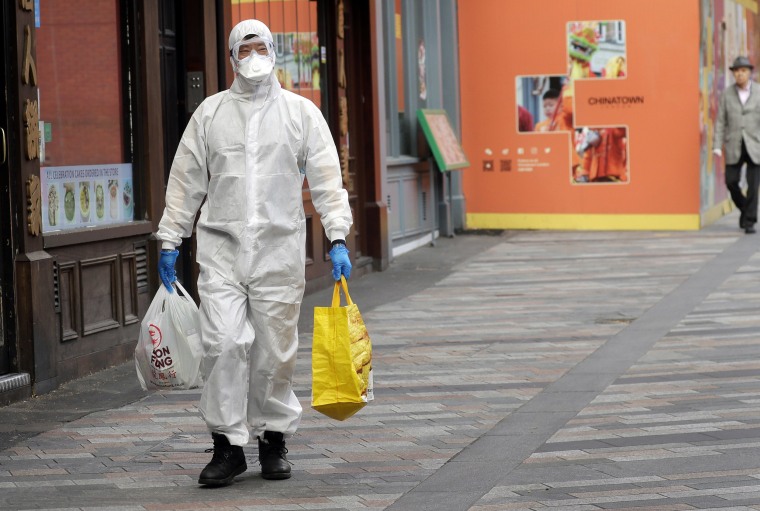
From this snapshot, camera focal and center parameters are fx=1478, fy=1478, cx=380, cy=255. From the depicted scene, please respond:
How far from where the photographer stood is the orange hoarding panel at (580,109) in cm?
1709

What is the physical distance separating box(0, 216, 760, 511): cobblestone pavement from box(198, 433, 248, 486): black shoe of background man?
5 centimetres

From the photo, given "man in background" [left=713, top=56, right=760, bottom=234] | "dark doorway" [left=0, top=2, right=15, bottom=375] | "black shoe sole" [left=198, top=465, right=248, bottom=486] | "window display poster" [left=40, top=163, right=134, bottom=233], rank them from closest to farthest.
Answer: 1. "black shoe sole" [left=198, top=465, right=248, bottom=486]
2. "dark doorway" [left=0, top=2, right=15, bottom=375]
3. "window display poster" [left=40, top=163, right=134, bottom=233]
4. "man in background" [left=713, top=56, right=760, bottom=234]

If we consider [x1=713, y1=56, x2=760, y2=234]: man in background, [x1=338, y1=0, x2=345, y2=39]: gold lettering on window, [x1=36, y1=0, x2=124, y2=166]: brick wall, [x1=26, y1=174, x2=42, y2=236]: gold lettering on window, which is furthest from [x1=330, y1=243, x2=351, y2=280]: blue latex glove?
[x1=713, y1=56, x2=760, y2=234]: man in background

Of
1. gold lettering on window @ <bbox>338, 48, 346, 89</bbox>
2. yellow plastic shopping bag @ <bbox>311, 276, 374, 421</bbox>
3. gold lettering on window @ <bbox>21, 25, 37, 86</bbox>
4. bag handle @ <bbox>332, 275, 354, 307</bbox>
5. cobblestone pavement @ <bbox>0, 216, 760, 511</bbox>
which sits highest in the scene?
gold lettering on window @ <bbox>338, 48, 346, 89</bbox>

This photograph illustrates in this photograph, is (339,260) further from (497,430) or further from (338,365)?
(497,430)

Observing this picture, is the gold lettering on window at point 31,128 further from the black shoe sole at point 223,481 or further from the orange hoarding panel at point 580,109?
the orange hoarding panel at point 580,109

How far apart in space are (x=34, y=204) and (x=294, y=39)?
4.97 metres

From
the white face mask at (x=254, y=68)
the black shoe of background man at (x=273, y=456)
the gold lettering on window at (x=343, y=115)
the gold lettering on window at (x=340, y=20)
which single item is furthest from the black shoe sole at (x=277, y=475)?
the gold lettering on window at (x=340, y=20)

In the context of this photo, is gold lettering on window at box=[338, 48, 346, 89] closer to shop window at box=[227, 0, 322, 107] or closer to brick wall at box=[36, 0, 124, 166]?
shop window at box=[227, 0, 322, 107]

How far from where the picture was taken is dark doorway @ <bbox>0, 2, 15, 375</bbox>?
777 cm

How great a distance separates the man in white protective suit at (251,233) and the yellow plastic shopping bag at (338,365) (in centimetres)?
16

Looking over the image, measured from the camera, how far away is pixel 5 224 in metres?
7.79

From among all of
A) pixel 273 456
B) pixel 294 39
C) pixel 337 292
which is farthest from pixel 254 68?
pixel 294 39

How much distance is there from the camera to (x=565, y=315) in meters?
10.8
